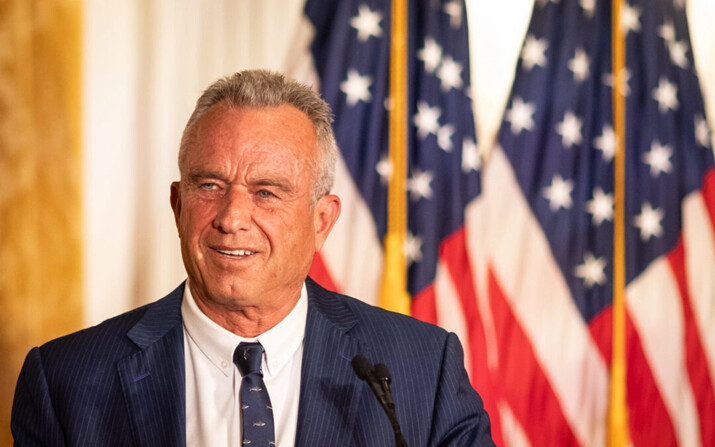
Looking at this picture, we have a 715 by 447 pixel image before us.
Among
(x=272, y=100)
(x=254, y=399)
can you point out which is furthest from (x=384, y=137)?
(x=254, y=399)

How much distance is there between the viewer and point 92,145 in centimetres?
307

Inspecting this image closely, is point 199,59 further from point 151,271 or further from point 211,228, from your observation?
point 211,228

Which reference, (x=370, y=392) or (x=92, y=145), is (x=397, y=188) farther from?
(x=370, y=392)

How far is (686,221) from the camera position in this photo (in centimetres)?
355

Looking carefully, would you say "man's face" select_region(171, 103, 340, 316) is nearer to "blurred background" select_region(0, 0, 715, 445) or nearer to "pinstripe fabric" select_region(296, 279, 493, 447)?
"pinstripe fabric" select_region(296, 279, 493, 447)

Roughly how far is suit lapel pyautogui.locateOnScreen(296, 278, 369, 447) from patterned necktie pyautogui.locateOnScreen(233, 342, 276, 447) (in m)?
0.08

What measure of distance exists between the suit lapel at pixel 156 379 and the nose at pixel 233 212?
308 mm

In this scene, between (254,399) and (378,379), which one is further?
(254,399)

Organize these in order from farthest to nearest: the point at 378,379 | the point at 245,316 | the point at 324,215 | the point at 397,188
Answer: the point at 397,188, the point at 324,215, the point at 245,316, the point at 378,379

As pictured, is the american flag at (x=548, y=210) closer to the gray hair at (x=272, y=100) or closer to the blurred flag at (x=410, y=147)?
the blurred flag at (x=410, y=147)

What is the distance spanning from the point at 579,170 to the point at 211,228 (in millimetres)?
2118

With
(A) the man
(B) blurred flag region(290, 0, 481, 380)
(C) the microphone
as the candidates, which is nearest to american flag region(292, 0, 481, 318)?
(B) blurred flag region(290, 0, 481, 380)

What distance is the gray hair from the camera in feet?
6.24

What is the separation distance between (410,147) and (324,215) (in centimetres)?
135
